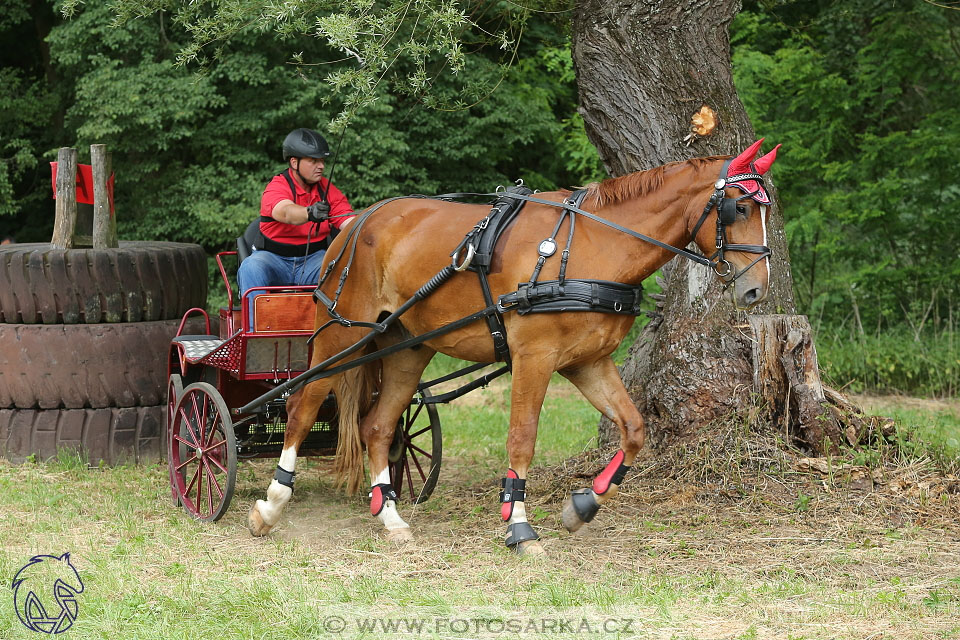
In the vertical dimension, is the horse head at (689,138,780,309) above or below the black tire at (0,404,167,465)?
above

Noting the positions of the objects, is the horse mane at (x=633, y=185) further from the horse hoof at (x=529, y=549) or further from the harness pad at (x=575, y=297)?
the horse hoof at (x=529, y=549)

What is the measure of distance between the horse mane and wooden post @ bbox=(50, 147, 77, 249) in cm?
442

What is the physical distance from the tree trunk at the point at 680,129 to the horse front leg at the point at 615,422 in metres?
1.22

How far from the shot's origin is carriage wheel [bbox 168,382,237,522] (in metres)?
5.59

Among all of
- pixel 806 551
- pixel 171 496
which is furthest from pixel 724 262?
pixel 171 496

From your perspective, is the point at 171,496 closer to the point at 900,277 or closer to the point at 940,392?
the point at 940,392

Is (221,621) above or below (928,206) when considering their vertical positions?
below

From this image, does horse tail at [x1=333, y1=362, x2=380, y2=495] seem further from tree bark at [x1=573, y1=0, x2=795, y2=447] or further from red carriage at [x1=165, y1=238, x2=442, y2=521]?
tree bark at [x1=573, y1=0, x2=795, y2=447]

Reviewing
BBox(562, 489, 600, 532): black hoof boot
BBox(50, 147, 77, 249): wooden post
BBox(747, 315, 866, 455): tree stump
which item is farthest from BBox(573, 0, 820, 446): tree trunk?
BBox(50, 147, 77, 249): wooden post

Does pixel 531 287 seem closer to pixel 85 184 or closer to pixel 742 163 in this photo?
pixel 742 163

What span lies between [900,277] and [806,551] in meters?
6.98

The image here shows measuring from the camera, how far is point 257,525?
554 cm

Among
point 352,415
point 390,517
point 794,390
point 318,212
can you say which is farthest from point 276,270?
point 794,390

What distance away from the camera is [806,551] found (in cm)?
500
